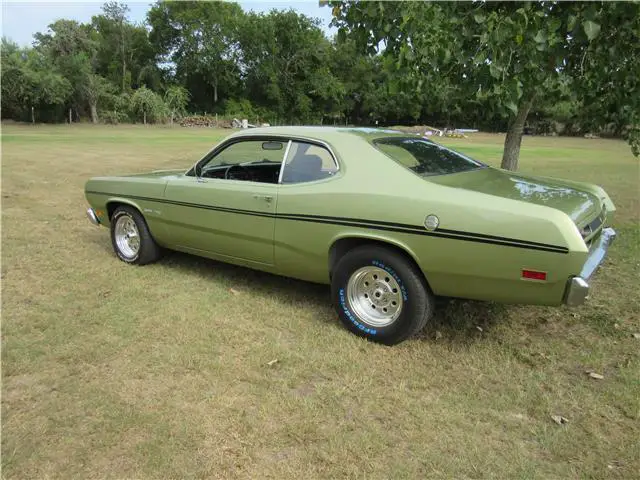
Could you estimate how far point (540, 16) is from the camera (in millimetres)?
3709

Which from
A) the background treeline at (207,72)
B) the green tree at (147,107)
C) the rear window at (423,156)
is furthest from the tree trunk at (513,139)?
the green tree at (147,107)

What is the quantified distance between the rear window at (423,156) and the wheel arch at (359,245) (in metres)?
0.57

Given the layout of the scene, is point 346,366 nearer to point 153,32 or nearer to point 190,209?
point 190,209

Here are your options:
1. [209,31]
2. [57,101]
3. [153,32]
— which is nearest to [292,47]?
[209,31]

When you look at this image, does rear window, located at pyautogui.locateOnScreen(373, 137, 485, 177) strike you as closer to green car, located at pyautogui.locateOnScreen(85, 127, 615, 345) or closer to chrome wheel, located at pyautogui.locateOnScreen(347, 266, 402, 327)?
green car, located at pyautogui.locateOnScreen(85, 127, 615, 345)

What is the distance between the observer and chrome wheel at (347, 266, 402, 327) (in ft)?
12.2

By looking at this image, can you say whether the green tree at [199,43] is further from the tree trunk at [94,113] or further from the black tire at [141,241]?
the black tire at [141,241]

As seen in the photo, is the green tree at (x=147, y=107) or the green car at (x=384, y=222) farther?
the green tree at (x=147, y=107)

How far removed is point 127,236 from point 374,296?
10.2ft

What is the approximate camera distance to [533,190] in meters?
3.67

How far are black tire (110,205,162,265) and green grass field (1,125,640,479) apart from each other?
0.21 meters

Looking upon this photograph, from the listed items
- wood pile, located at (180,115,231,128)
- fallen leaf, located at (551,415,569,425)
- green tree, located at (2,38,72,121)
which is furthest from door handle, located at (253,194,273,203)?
wood pile, located at (180,115,231,128)

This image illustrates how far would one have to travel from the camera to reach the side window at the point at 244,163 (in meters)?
4.76

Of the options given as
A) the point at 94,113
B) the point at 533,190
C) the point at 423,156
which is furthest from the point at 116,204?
the point at 94,113
